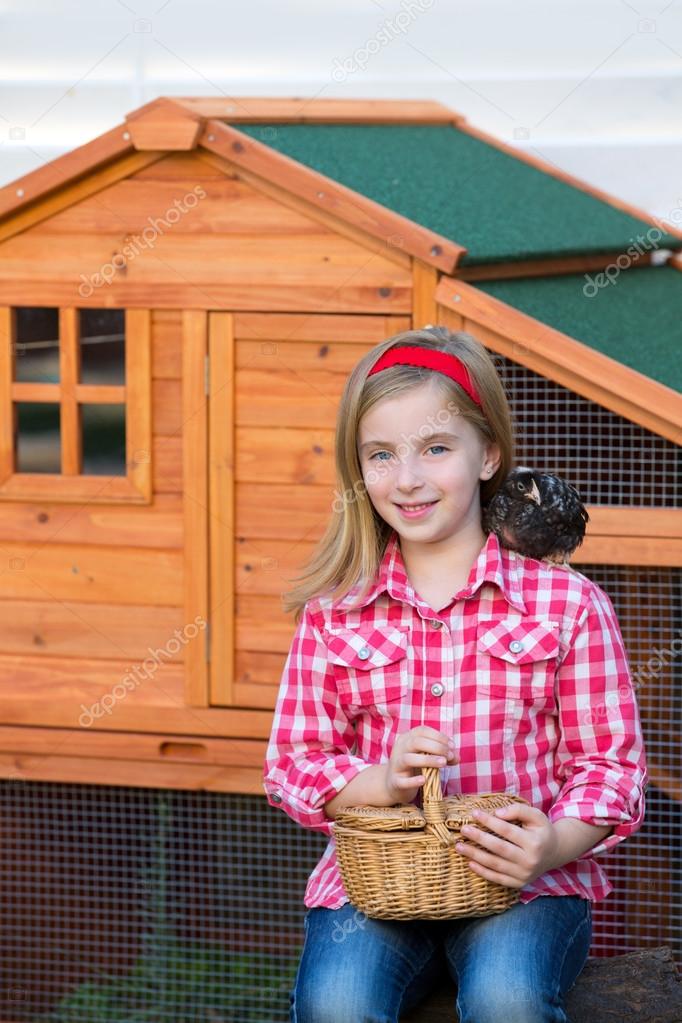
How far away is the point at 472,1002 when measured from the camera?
4.59 ft

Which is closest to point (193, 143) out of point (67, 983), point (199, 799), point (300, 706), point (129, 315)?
point (129, 315)

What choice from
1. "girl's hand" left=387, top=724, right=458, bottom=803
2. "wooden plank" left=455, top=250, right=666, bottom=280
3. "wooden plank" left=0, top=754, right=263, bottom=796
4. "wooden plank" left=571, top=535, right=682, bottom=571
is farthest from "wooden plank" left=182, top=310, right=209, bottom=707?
"girl's hand" left=387, top=724, right=458, bottom=803

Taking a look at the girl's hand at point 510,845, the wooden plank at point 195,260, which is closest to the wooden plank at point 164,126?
the wooden plank at point 195,260

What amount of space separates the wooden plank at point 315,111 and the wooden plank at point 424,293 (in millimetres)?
471

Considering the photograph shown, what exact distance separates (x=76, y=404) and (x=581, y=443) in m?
1.01

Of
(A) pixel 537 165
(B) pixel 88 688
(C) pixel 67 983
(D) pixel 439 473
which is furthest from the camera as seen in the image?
(A) pixel 537 165

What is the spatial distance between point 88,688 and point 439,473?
1156mm

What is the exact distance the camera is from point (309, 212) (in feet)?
7.66

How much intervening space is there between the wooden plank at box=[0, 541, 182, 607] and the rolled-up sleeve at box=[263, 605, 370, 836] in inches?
35.0

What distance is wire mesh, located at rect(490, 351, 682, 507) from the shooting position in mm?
2404

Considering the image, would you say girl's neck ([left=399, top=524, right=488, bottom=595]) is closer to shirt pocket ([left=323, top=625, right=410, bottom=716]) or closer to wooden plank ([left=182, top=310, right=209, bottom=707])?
shirt pocket ([left=323, top=625, right=410, bottom=716])

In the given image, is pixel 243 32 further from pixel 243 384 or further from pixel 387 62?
pixel 243 384

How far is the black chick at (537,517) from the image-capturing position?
5.34 feet

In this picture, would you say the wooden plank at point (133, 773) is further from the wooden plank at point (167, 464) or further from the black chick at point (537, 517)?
the black chick at point (537, 517)
